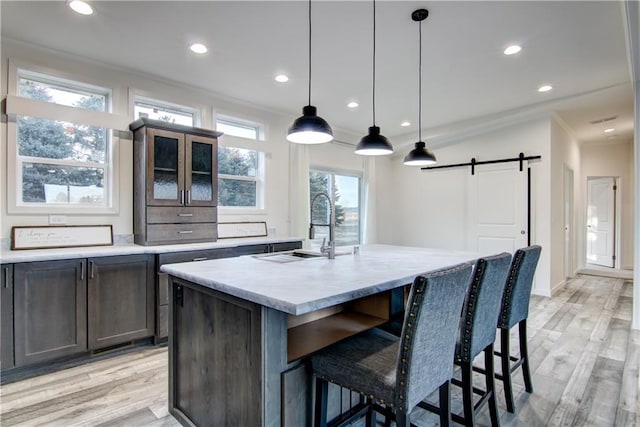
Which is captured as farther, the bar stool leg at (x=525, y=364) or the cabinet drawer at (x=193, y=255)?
the cabinet drawer at (x=193, y=255)

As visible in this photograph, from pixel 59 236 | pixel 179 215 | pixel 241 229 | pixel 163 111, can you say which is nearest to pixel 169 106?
pixel 163 111

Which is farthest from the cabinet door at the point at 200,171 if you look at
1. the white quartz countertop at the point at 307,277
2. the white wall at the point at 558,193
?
the white wall at the point at 558,193

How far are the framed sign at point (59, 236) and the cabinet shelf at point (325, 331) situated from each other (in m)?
2.48

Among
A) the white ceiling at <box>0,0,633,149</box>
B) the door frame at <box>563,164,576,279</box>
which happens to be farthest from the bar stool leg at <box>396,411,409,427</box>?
the door frame at <box>563,164,576,279</box>

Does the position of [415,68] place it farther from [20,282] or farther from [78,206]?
[20,282]

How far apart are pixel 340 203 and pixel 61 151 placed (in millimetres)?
4079

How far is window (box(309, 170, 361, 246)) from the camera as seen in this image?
5.77 metres

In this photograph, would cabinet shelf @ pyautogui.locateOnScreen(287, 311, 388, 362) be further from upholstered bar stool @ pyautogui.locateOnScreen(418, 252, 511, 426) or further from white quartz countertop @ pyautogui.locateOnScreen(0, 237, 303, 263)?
white quartz countertop @ pyautogui.locateOnScreen(0, 237, 303, 263)

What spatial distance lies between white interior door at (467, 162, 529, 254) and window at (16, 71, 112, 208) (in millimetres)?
5209

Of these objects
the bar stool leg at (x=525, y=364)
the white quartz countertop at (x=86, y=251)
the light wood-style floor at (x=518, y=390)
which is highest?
the white quartz countertop at (x=86, y=251)

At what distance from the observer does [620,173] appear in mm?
6918

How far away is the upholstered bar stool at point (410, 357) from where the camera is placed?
4.10ft

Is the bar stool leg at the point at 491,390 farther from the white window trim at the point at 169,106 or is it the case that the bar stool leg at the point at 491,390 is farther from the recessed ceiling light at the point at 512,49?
the white window trim at the point at 169,106

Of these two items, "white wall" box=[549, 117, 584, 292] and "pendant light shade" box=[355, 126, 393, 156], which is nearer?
"pendant light shade" box=[355, 126, 393, 156]
